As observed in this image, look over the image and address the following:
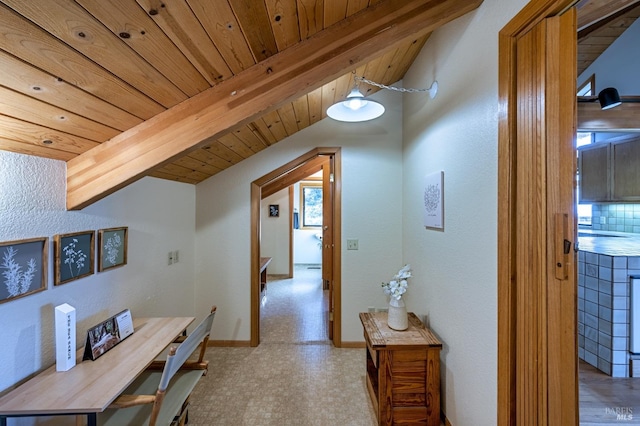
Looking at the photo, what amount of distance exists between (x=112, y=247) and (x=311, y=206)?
17.2 feet

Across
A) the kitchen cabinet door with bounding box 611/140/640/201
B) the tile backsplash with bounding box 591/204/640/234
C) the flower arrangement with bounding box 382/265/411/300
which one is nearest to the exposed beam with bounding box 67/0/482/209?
the flower arrangement with bounding box 382/265/411/300

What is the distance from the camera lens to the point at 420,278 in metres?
2.18

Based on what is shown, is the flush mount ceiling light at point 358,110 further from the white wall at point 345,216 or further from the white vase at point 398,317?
the white vase at point 398,317

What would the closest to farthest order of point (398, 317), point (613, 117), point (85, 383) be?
point (85, 383)
point (398, 317)
point (613, 117)

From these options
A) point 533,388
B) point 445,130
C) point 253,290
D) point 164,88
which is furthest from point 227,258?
point 533,388

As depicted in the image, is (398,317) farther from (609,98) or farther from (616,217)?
(616,217)

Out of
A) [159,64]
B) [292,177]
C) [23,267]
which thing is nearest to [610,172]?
[292,177]

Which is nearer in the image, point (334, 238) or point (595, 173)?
point (334, 238)

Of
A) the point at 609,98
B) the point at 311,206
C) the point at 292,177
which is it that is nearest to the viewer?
the point at 609,98

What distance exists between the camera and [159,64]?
1026mm

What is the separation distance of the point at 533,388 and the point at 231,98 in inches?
70.0

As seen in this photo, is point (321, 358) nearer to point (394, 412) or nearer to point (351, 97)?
point (394, 412)

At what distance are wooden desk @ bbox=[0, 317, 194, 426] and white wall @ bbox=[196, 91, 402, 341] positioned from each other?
132 cm

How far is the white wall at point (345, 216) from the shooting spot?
2775 mm
